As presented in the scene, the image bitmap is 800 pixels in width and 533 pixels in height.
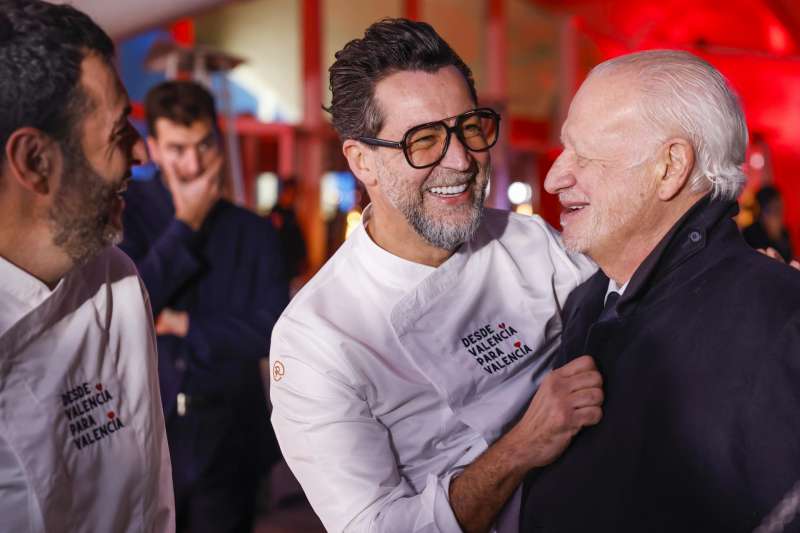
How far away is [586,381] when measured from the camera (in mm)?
1602

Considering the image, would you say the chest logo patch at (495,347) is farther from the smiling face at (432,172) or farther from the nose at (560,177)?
the nose at (560,177)

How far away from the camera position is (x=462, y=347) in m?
1.96

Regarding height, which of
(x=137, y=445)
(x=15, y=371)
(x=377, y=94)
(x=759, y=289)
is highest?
(x=377, y=94)

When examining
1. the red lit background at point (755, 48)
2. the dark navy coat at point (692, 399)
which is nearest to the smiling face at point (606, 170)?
the dark navy coat at point (692, 399)

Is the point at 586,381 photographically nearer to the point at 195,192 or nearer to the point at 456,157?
the point at 456,157

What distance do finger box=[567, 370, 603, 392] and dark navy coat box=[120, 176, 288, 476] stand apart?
4.60 ft

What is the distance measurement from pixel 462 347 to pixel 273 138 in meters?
12.3

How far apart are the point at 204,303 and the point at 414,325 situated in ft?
3.68

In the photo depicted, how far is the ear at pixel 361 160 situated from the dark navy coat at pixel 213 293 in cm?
79

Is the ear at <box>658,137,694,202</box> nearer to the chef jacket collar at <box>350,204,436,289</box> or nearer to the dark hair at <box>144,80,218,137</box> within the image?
the chef jacket collar at <box>350,204,436,289</box>

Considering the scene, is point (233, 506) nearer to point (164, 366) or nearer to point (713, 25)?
point (164, 366)

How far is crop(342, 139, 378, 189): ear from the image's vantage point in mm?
2053

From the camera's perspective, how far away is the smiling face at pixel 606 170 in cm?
164

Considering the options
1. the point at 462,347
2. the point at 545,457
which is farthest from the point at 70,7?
the point at 545,457
